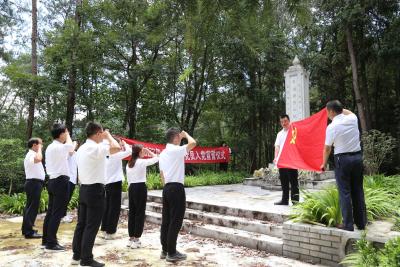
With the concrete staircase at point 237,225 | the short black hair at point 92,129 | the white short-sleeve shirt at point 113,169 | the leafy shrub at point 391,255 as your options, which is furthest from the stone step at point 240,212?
the short black hair at point 92,129

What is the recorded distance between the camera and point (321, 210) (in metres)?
4.27

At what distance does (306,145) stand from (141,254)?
303 cm

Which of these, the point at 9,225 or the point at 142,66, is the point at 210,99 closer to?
the point at 142,66

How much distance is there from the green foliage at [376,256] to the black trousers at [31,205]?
14.4ft

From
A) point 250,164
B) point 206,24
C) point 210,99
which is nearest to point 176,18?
point 206,24

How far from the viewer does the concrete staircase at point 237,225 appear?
4688mm

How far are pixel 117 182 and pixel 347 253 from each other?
3173mm

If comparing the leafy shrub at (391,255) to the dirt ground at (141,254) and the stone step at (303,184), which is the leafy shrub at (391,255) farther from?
the stone step at (303,184)

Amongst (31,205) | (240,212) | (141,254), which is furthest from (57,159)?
(240,212)

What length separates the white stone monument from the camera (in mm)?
10469

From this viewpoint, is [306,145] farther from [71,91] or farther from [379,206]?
[71,91]

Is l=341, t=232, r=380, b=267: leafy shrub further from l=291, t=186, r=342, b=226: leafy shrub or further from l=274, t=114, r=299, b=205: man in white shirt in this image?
l=274, t=114, r=299, b=205: man in white shirt

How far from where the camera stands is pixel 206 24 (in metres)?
2.48

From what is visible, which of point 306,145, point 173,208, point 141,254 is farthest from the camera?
point 306,145
